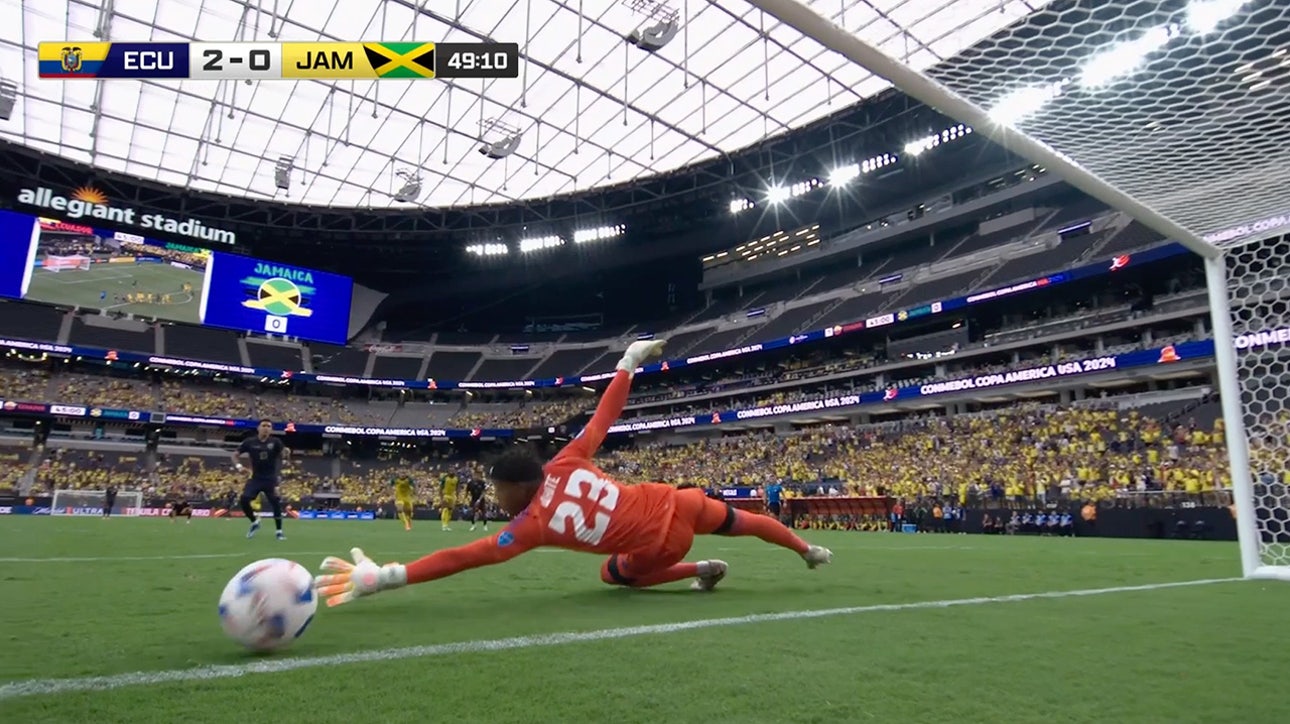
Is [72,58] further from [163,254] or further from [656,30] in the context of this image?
[163,254]

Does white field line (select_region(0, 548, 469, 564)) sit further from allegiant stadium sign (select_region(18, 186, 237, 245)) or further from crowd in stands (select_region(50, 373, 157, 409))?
crowd in stands (select_region(50, 373, 157, 409))

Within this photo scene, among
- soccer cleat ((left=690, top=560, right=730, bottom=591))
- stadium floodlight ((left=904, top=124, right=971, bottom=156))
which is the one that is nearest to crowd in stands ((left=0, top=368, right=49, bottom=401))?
stadium floodlight ((left=904, top=124, right=971, bottom=156))

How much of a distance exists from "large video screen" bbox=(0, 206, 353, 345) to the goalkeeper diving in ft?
137

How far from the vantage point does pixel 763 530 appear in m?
4.58

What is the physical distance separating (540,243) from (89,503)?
26996 millimetres

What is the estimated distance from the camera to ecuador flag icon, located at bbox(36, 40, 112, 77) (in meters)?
22.1

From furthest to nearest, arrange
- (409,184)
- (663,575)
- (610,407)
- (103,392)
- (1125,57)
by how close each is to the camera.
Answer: (103,392), (409,184), (1125,57), (663,575), (610,407)

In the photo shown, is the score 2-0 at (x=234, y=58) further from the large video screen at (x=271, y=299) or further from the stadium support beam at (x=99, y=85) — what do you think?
the large video screen at (x=271, y=299)

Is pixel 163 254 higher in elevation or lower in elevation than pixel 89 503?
higher

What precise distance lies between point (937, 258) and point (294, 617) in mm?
40526

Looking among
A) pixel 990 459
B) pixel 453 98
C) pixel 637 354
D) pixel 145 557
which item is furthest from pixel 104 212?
pixel 637 354

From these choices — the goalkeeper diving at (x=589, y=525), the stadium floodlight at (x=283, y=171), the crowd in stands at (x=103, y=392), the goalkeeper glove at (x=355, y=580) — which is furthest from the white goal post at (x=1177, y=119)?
the crowd in stands at (x=103, y=392)

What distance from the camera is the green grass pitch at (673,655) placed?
6.35 feet

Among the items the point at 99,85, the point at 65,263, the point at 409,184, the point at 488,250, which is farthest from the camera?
the point at 488,250
